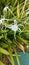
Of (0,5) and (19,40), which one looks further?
(0,5)

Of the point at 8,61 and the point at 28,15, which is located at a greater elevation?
the point at 28,15

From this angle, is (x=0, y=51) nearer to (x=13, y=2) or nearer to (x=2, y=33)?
(x=2, y=33)

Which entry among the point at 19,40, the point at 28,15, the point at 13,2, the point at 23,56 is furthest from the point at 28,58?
the point at 13,2

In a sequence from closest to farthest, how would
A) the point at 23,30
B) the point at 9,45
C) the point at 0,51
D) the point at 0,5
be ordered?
the point at 0,51, the point at 9,45, the point at 23,30, the point at 0,5

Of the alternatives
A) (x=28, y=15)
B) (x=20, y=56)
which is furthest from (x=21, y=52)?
(x=28, y=15)

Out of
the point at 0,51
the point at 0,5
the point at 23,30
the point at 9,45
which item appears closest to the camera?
the point at 0,51

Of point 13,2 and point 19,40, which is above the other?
point 13,2

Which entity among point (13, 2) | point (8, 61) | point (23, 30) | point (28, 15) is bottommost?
point (8, 61)

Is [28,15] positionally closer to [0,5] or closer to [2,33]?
[0,5]

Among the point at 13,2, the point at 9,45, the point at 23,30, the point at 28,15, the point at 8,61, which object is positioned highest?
the point at 13,2
